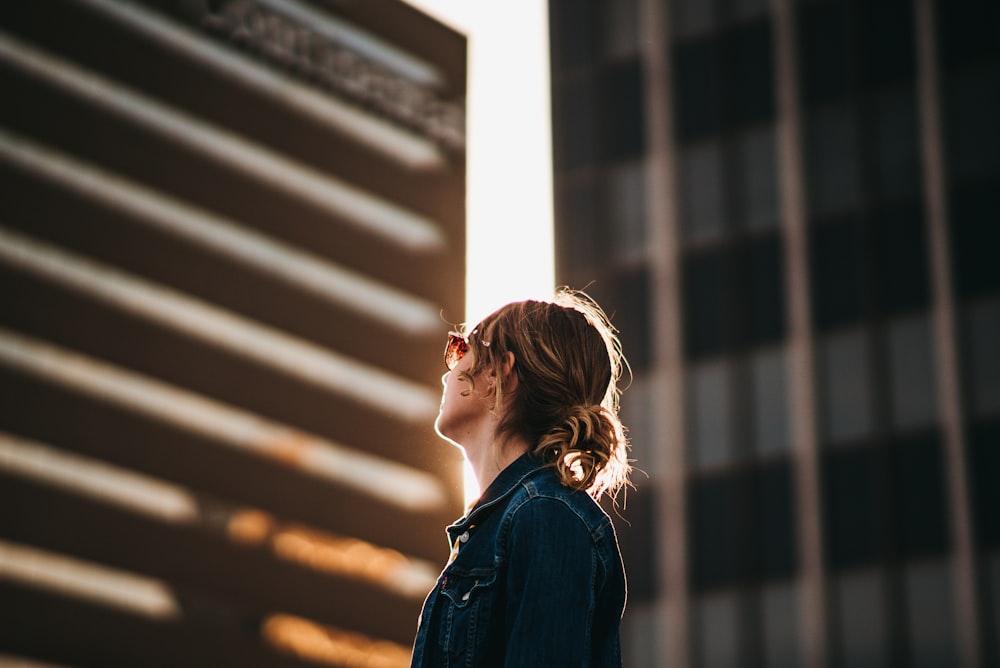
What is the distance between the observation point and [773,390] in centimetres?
2603

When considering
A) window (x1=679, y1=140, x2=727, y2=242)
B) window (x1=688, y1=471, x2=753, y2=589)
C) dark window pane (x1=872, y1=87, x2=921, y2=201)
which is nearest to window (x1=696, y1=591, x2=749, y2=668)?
window (x1=688, y1=471, x2=753, y2=589)

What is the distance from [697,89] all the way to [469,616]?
87.1ft

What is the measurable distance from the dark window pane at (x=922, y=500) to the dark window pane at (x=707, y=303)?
464cm

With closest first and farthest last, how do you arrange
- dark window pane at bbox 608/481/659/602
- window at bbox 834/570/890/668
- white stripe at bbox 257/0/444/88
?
1. white stripe at bbox 257/0/444/88
2. window at bbox 834/570/890/668
3. dark window pane at bbox 608/481/659/602

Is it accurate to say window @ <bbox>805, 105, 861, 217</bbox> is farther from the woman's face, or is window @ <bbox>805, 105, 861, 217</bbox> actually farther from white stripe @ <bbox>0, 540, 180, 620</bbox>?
the woman's face

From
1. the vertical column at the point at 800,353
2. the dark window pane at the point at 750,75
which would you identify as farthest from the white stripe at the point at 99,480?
the dark window pane at the point at 750,75

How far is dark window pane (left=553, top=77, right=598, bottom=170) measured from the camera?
2981 cm

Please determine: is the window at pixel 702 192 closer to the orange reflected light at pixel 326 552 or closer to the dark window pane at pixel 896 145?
the dark window pane at pixel 896 145

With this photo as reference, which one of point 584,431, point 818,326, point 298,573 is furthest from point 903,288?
point 584,431

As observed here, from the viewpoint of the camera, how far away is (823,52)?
86.9 ft

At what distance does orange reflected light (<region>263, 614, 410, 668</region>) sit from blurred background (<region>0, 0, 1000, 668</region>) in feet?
0.26

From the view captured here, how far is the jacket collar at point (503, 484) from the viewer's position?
280cm

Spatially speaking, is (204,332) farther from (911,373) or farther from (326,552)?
(911,373)

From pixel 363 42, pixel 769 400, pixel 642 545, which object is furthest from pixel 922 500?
pixel 363 42
